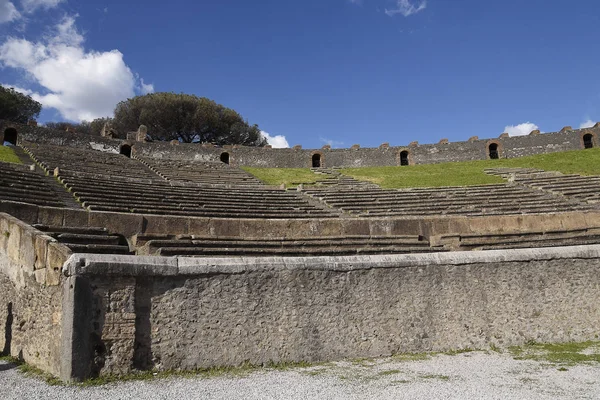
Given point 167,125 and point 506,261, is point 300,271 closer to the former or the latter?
point 506,261

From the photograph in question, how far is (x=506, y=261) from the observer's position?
660 cm

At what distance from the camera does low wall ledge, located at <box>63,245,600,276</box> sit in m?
4.80

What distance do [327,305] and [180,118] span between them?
3977cm

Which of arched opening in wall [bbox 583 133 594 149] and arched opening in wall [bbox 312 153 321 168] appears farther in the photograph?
arched opening in wall [bbox 312 153 321 168]

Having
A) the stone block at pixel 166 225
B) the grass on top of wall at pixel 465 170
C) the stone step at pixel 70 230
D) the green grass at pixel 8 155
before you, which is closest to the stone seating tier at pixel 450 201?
A: the grass on top of wall at pixel 465 170

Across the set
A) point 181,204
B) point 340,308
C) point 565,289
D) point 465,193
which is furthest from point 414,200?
point 340,308

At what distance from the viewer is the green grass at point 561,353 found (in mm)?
5517

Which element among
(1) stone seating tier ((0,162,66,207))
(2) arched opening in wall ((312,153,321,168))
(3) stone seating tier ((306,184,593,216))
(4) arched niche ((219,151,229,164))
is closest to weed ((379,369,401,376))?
(1) stone seating tier ((0,162,66,207))

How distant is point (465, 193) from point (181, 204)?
11.8 metres

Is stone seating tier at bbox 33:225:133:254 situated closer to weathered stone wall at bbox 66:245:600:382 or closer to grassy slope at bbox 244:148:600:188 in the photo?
weathered stone wall at bbox 66:245:600:382

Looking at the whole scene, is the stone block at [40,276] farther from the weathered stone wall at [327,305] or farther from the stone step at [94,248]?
the stone step at [94,248]

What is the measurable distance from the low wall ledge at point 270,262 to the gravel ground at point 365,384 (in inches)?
45.5

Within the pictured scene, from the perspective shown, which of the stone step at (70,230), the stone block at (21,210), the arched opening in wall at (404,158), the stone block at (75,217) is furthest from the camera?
the arched opening in wall at (404,158)

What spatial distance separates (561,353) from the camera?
19.3 feet
